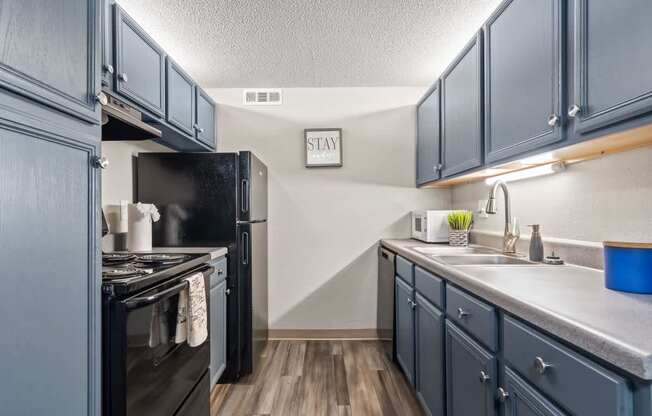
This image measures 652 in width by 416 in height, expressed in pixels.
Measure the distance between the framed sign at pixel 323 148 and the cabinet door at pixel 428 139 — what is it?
2.38 ft

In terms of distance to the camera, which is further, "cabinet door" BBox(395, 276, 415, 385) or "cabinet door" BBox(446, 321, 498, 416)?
"cabinet door" BBox(395, 276, 415, 385)

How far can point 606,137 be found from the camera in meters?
1.06

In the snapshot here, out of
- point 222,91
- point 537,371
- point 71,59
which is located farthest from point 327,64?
point 537,371

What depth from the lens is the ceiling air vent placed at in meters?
3.12

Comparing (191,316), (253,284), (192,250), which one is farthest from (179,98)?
(191,316)

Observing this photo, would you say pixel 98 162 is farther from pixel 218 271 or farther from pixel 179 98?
pixel 179 98

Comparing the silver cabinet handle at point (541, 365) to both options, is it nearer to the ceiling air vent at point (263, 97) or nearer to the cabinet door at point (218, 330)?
the cabinet door at point (218, 330)

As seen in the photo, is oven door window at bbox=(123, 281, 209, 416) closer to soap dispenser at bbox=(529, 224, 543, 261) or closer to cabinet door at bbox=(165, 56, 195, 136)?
cabinet door at bbox=(165, 56, 195, 136)

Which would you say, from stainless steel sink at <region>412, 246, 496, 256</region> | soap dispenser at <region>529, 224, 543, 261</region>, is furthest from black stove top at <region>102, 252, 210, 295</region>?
soap dispenser at <region>529, 224, 543, 261</region>

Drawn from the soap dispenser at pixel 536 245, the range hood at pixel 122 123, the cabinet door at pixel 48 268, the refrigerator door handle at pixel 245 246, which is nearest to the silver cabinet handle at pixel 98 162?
the cabinet door at pixel 48 268

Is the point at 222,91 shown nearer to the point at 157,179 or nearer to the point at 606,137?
the point at 157,179

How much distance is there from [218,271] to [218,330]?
1.25 ft

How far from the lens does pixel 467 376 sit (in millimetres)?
1286

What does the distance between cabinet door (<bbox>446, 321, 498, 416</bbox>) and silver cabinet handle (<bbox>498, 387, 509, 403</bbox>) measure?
4cm
